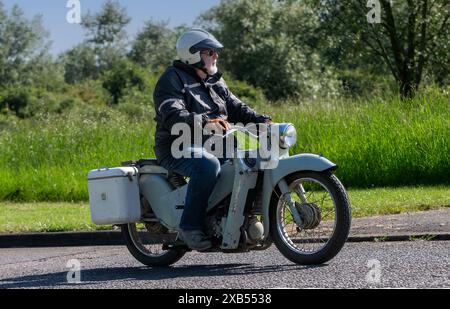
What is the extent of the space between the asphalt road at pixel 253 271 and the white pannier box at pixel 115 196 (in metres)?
0.48

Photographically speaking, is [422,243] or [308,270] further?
[422,243]

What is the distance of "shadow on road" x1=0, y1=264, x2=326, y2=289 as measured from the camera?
8188mm

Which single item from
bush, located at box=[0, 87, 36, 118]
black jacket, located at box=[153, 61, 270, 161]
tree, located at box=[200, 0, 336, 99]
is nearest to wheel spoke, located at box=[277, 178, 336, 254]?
black jacket, located at box=[153, 61, 270, 161]

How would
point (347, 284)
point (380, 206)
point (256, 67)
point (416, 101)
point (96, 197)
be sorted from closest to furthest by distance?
point (347, 284), point (96, 197), point (380, 206), point (416, 101), point (256, 67)

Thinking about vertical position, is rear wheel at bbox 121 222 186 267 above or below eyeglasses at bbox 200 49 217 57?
below

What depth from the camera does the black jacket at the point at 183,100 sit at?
8.45 metres

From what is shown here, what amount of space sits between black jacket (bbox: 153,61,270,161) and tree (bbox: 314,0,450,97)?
21588 mm

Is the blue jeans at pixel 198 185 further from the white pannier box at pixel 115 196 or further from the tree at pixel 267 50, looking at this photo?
the tree at pixel 267 50

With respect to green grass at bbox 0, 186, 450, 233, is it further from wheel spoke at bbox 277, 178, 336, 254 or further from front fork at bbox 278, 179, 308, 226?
front fork at bbox 278, 179, 308, 226

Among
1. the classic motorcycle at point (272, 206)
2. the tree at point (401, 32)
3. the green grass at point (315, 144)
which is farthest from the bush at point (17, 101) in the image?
the classic motorcycle at point (272, 206)

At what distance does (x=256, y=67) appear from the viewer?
61344 millimetres
